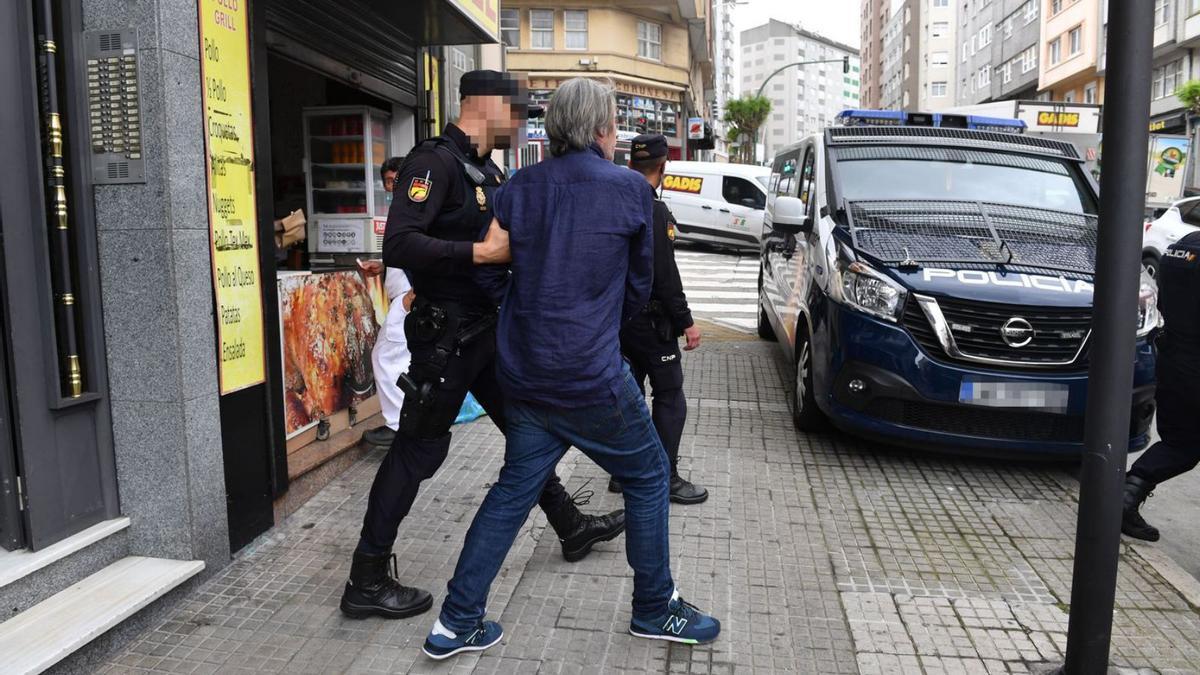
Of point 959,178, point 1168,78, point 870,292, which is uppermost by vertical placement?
point 1168,78

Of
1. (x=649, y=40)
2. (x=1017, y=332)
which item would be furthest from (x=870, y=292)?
(x=649, y=40)

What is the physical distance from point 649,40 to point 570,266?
115ft

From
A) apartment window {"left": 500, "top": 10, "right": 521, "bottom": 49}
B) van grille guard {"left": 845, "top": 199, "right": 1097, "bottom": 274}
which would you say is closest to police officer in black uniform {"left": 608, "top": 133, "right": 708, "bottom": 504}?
van grille guard {"left": 845, "top": 199, "right": 1097, "bottom": 274}

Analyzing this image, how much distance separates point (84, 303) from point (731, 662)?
2.62 meters

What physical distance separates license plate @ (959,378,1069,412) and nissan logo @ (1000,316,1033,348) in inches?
8.5

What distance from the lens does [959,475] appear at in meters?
5.32

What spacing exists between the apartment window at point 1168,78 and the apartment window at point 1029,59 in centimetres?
1335

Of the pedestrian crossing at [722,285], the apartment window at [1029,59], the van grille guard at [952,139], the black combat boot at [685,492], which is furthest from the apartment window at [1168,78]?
the black combat boot at [685,492]

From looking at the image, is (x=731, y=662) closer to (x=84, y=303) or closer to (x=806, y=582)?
(x=806, y=582)

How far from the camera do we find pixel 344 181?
7145 millimetres

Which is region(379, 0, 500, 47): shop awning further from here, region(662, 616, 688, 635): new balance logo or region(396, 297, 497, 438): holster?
region(662, 616, 688, 635): new balance logo

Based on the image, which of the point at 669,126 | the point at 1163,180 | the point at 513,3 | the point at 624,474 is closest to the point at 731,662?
the point at 624,474

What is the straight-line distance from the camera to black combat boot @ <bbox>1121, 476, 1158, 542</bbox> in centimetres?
438

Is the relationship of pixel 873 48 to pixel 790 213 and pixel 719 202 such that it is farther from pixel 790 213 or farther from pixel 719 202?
pixel 790 213
